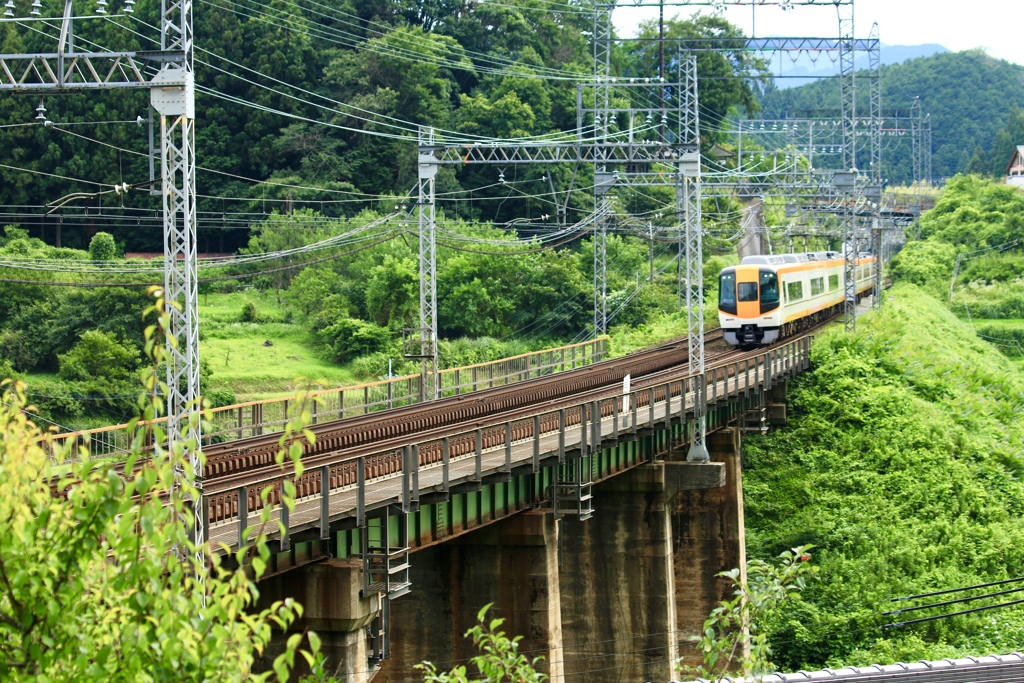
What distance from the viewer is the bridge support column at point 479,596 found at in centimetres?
2178

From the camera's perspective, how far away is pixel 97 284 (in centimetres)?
5409

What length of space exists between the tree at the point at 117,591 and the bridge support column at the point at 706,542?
26.0 m

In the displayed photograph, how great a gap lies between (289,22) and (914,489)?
48535 millimetres

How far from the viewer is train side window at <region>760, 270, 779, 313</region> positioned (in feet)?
142

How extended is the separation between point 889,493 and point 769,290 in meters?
8.91

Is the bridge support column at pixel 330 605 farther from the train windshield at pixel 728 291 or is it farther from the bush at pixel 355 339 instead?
the bush at pixel 355 339

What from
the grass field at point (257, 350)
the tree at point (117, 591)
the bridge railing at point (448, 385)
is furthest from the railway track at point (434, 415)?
the grass field at point (257, 350)

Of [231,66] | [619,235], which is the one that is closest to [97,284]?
[231,66]

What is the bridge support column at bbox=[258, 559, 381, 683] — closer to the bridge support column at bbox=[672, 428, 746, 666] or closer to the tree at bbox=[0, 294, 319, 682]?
the tree at bbox=[0, 294, 319, 682]

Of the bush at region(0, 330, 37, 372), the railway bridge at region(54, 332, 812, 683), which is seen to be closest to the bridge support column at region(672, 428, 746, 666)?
the railway bridge at region(54, 332, 812, 683)

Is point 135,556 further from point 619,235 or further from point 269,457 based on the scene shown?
point 619,235

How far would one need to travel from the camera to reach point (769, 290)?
43.6 meters

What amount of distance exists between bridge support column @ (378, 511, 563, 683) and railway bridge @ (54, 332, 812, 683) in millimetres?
23

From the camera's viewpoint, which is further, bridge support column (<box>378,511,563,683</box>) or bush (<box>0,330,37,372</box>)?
bush (<box>0,330,37,372</box>)
